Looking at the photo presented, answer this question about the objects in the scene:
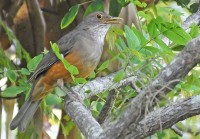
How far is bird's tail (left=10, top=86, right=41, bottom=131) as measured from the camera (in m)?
4.97

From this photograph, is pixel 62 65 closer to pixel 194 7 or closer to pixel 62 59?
pixel 62 59

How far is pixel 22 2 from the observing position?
19.5 ft

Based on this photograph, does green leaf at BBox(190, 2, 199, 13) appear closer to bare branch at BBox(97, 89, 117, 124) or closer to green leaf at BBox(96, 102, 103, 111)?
green leaf at BBox(96, 102, 103, 111)

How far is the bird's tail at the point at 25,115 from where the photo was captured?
497 cm

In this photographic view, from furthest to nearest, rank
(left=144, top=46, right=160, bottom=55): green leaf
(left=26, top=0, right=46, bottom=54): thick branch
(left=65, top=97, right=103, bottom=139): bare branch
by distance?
(left=26, top=0, right=46, bottom=54): thick branch
(left=144, top=46, right=160, bottom=55): green leaf
(left=65, top=97, right=103, bottom=139): bare branch

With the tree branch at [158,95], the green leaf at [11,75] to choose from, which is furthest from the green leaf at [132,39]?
the tree branch at [158,95]

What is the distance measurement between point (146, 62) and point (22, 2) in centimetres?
232

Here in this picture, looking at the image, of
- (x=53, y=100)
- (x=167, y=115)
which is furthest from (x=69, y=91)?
(x=167, y=115)

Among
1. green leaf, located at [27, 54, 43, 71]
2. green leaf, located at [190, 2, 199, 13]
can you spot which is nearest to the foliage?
green leaf, located at [27, 54, 43, 71]

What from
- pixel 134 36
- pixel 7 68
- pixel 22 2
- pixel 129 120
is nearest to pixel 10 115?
pixel 7 68

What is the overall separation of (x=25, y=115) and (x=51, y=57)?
492 millimetres

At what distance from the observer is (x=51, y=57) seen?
491 centimetres

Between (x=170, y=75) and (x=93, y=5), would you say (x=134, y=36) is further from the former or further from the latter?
(x=170, y=75)

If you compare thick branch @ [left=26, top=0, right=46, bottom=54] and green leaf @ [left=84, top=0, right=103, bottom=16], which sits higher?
green leaf @ [left=84, top=0, right=103, bottom=16]
